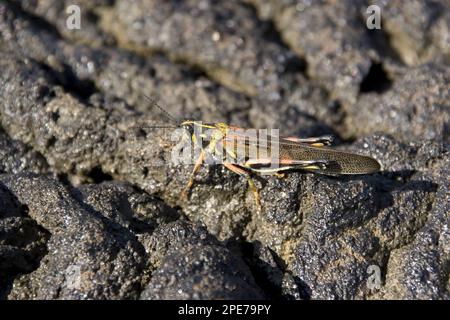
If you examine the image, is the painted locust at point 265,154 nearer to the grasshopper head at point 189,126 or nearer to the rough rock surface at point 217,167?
the grasshopper head at point 189,126

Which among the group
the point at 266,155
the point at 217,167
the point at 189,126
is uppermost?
the point at 189,126

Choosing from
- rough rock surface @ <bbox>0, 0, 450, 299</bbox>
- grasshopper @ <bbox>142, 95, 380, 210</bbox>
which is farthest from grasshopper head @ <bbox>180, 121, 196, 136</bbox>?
rough rock surface @ <bbox>0, 0, 450, 299</bbox>

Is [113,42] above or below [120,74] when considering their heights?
above

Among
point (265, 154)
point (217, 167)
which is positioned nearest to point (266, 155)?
point (265, 154)

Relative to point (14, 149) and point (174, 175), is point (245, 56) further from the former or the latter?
point (14, 149)

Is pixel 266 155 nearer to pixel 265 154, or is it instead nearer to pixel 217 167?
pixel 265 154
